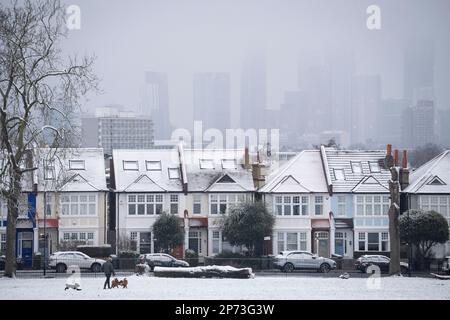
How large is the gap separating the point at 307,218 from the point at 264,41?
103m

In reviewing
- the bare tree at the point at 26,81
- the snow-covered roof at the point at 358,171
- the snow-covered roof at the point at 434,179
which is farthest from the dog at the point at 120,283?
the snow-covered roof at the point at 434,179

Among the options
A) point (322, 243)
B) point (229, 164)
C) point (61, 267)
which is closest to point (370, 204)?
point (322, 243)

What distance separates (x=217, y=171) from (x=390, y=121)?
81595mm

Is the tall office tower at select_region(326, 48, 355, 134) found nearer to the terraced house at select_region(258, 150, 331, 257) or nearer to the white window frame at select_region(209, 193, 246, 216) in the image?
the terraced house at select_region(258, 150, 331, 257)

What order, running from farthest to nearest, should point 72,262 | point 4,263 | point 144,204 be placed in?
point 144,204
point 4,263
point 72,262

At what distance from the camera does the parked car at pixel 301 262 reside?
6041cm

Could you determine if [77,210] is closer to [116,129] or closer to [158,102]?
[158,102]

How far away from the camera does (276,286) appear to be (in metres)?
43.3

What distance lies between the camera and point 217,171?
2894 inches

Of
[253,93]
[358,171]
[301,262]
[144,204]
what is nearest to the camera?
[301,262]

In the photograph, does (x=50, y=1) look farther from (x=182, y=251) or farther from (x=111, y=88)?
(x=111, y=88)

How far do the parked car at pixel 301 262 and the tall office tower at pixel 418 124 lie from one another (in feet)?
249

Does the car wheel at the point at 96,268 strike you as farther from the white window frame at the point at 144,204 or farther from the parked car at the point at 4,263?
the white window frame at the point at 144,204
